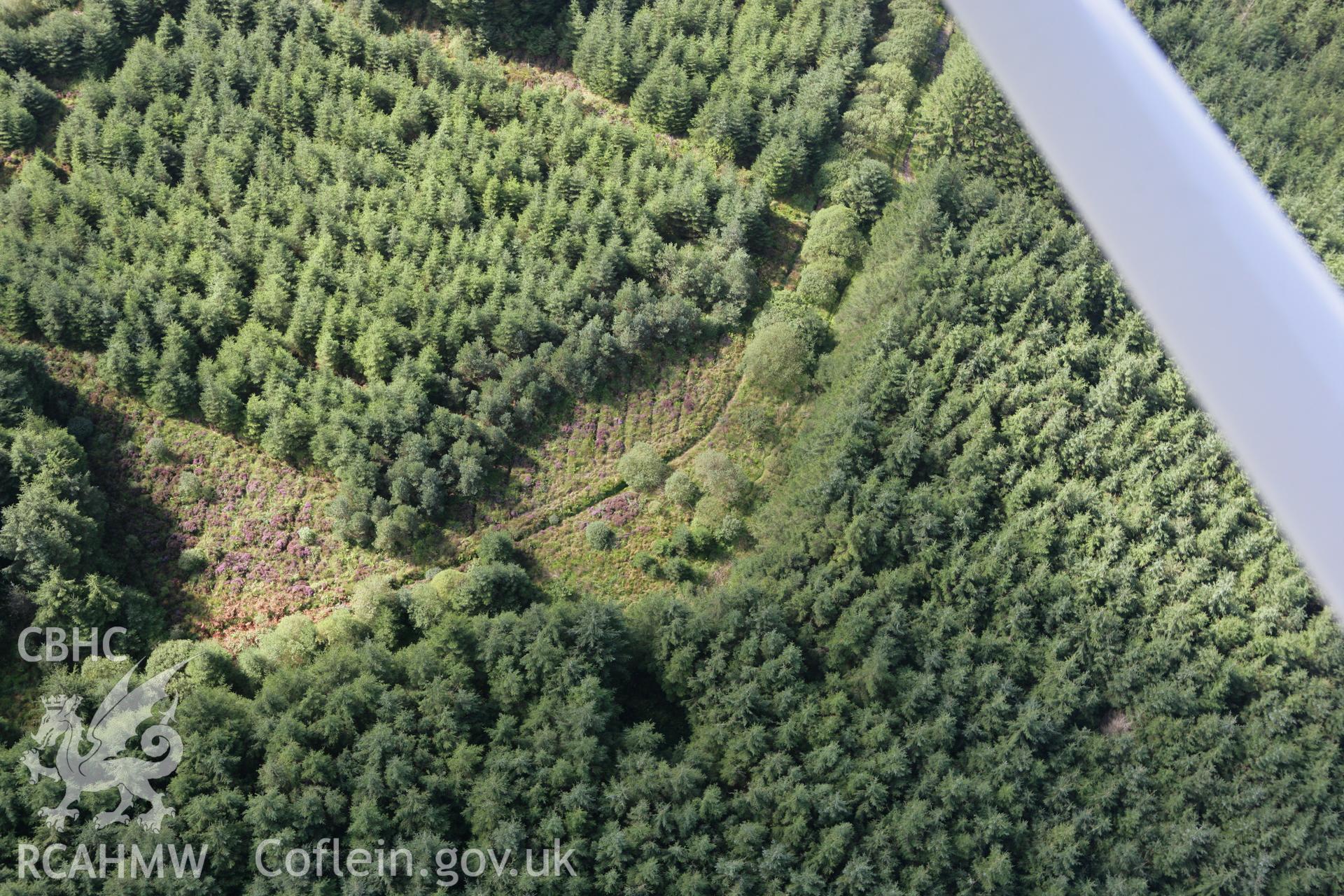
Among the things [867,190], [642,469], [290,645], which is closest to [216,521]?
[290,645]

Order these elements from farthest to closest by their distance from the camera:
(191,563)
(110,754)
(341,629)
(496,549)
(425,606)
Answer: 1. (496,549)
2. (191,563)
3. (425,606)
4. (341,629)
5. (110,754)

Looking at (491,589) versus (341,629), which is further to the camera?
(491,589)

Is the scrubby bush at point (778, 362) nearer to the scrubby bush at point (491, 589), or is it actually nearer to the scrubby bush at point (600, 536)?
the scrubby bush at point (600, 536)

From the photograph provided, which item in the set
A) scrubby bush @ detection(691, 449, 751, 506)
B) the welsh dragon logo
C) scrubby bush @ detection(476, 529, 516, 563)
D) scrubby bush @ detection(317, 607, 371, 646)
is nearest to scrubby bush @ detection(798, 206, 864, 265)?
scrubby bush @ detection(691, 449, 751, 506)

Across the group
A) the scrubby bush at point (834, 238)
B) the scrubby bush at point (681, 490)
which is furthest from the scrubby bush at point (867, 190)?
the scrubby bush at point (681, 490)

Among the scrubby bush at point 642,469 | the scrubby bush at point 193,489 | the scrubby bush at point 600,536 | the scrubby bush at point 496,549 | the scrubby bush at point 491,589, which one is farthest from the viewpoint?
the scrubby bush at point 642,469

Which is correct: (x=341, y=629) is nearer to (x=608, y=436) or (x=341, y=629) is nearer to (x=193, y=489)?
(x=193, y=489)
